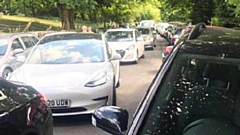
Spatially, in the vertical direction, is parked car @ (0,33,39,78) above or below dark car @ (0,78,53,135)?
below

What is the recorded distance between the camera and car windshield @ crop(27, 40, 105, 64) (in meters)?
8.16

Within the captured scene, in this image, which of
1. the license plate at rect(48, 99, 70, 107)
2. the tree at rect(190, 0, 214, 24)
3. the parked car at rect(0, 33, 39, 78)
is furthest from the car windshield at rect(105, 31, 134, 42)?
the license plate at rect(48, 99, 70, 107)

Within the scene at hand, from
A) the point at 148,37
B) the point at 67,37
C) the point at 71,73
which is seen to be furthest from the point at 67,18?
the point at 71,73

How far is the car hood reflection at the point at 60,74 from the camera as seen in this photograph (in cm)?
714

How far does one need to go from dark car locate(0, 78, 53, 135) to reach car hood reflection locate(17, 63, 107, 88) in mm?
2348

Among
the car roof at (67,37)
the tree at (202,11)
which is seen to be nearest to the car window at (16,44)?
the car roof at (67,37)

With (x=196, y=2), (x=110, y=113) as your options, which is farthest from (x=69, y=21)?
(x=110, y=113)

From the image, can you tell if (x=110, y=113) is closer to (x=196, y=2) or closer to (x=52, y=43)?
(x=52, y=43)

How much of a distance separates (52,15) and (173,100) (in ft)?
167

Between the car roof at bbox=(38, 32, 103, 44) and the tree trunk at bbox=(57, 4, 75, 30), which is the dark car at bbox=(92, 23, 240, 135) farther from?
the tree trunk at bbox=(57, 4, 75, 30)

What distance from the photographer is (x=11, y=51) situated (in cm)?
1288

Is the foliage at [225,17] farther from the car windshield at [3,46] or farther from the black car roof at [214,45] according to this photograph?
the black car roof at [214,45]

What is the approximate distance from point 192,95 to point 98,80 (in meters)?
4.58

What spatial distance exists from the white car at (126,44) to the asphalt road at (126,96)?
413mm
